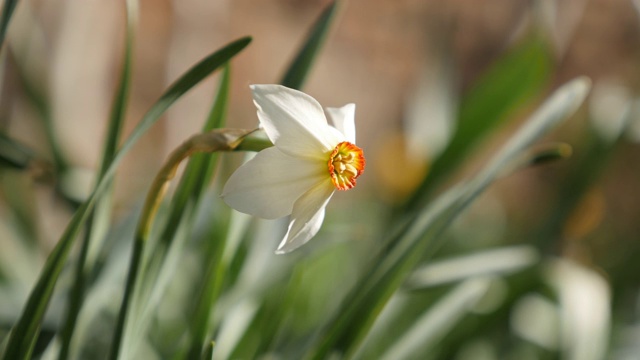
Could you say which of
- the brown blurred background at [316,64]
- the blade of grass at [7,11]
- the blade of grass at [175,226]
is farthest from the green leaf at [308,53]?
the brown blurred background at [316,64]

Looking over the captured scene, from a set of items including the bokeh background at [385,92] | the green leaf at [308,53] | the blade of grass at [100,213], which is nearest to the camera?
the blade of grass at [100,213]

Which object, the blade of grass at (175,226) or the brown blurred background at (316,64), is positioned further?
the brown blurred background at (316,64)

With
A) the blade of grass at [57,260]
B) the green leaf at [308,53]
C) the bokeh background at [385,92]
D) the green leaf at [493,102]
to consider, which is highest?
the bokeh background at [385,92]

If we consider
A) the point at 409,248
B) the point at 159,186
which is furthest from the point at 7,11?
the point at 409,248

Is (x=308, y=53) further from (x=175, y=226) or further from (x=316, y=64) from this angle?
(x=316, y=64)

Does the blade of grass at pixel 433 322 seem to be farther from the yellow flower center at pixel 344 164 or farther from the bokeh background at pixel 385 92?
the yellow flower center at pixel 344 164

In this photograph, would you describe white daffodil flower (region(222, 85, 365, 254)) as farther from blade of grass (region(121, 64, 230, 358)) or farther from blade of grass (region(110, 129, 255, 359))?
blade of grass (region(121, 64, 230, 358))
